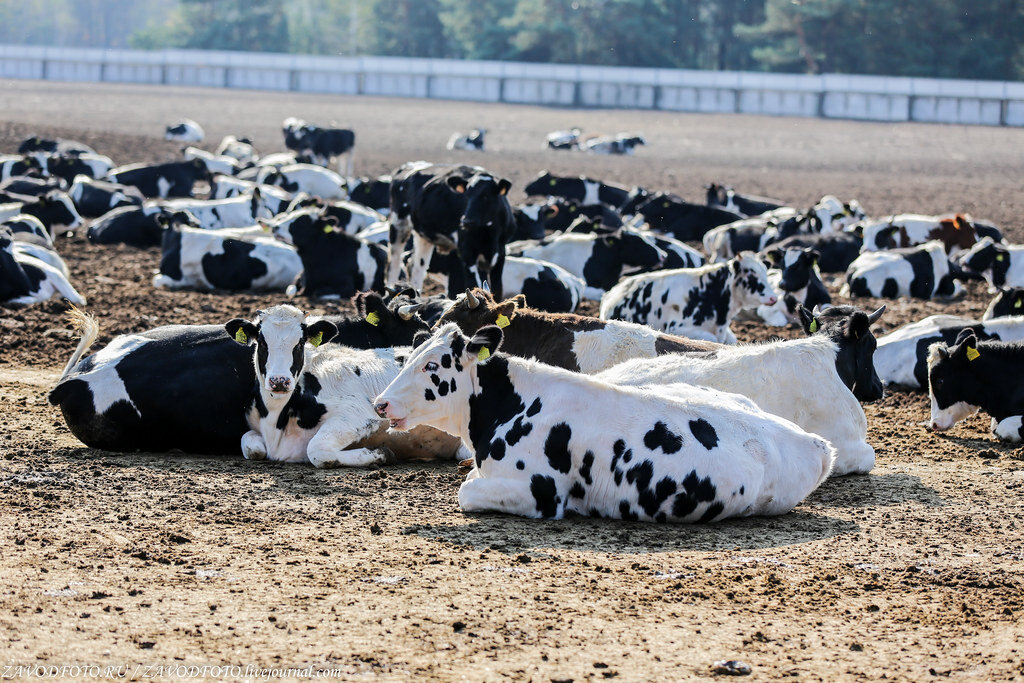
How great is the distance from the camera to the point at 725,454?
7082 millimetres

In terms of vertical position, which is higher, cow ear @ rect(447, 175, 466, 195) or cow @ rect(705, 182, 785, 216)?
cow ear @ rect(447, 175, 466, 195)

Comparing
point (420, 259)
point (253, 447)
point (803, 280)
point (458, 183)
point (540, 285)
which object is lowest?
point (253, 447)

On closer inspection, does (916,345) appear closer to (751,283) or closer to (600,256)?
(751,283)

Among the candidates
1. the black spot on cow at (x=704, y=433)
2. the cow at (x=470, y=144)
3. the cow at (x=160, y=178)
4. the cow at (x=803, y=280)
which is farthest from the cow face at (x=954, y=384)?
the cow at (x=470, y=144)

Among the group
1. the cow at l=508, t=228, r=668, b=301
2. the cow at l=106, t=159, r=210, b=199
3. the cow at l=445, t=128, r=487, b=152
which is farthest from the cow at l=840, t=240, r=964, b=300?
the cow at l=445, t=128, r=487, b=152

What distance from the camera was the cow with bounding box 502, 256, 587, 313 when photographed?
1520 centimetres

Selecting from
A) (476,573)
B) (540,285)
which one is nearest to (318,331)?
(476,573)

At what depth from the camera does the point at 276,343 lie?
8570mm

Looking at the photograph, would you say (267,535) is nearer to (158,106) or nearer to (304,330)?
(304,330)

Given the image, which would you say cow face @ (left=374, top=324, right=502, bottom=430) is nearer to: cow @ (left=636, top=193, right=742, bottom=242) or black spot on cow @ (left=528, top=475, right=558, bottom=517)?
black spot on cow @ (left=528, top=475, right=558, bottom=517)

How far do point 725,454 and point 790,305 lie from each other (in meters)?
7.06

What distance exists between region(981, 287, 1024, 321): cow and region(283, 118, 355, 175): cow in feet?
82.5

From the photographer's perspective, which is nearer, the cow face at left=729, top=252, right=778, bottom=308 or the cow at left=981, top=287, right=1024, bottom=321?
the cow at left=981, top=287, right=1024, bottom=321

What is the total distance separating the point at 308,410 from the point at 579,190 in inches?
835
